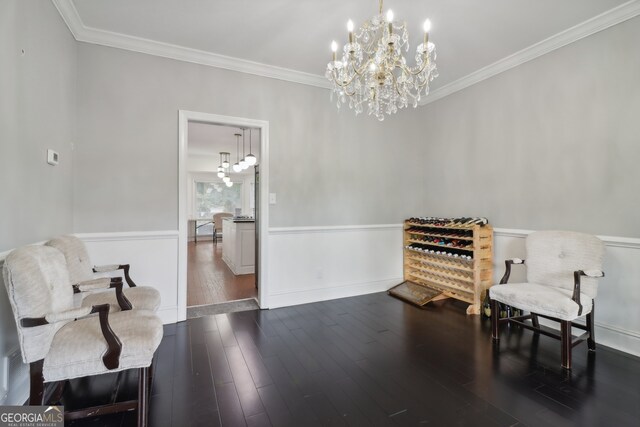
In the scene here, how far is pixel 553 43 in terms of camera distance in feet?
9.35

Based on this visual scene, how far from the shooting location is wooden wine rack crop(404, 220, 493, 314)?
3350mm

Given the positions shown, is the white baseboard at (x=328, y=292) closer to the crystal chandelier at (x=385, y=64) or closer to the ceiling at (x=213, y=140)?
the crystal chandelier at (x=385, y=64)

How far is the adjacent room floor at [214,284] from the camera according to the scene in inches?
152

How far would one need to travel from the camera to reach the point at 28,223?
1.90 m

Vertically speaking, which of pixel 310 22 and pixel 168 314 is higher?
pixel 310 22

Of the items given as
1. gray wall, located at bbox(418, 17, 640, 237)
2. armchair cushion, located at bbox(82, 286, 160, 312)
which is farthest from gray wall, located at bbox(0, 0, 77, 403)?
gray wall, located at bbox(418, 17, 640, 237)

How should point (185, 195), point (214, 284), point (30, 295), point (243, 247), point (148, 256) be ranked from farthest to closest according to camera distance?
point (243, 247) < point (214, 284) < point (185, 195) < point (148, 256) < point (30, 295)

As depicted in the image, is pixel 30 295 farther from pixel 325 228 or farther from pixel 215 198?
pixel 215 198

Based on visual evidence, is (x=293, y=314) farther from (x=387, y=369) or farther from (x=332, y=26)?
(x=332, y=26)

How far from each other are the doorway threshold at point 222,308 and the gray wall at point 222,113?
1061 millimetres

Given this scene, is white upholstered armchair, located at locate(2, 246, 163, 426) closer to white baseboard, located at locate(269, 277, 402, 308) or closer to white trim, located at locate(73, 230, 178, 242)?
white trim, located at locate(73, 230, 178, 242)

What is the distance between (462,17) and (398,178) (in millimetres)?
2144

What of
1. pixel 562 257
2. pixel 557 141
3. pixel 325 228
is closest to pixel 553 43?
pixel 557 141

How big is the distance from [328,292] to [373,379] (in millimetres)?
1781
